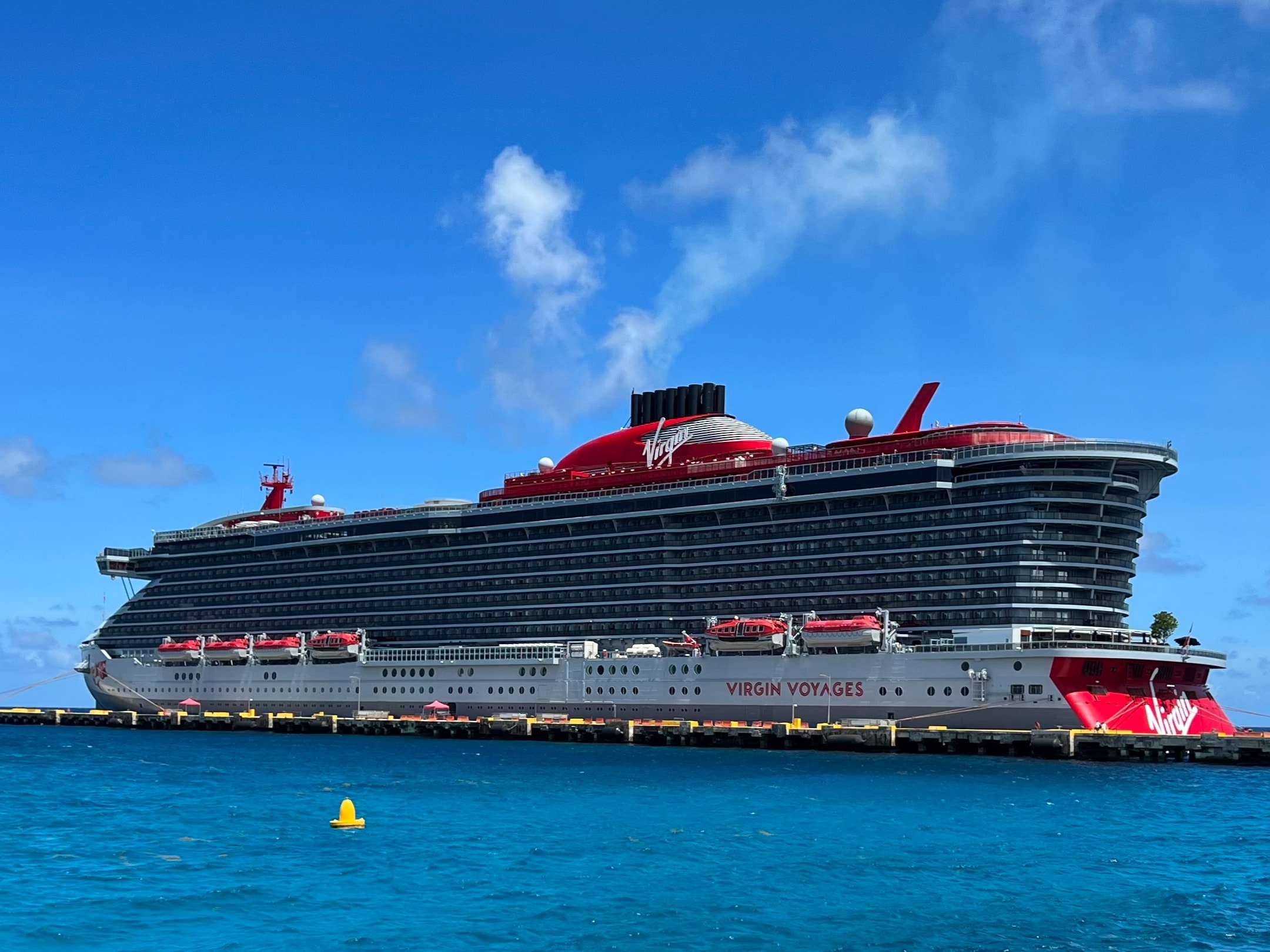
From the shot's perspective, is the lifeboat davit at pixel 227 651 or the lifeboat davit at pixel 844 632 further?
the lifeboat davit at pixel 227 651

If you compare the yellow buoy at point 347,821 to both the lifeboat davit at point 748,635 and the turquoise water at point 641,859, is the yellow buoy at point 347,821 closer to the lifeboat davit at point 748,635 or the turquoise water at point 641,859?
the turquoise water at point 641,859

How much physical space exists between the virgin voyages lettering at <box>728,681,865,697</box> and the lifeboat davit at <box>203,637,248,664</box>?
1824 inches

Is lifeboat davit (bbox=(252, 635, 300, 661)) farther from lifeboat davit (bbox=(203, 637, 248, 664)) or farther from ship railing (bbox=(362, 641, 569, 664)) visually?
ship railing (bbox=(362, 641, 569, 664))

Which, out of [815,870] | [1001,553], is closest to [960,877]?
[815,870]

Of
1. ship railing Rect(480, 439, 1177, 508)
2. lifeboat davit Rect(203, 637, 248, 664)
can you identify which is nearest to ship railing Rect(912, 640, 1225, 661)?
ship railing Rect(480, 439, 1177, 508)

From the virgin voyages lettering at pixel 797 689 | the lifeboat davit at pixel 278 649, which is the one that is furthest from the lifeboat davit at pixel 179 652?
the virgin voyages lettering at pixel 797 689

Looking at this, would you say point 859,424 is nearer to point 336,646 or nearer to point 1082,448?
point 1082,448

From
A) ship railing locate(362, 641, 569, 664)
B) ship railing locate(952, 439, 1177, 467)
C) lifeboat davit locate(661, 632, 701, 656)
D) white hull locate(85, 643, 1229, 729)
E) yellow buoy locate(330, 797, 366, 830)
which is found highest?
ship railing locate(952, 439, 1177, 467)

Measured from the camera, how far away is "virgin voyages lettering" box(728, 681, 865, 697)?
236 ft

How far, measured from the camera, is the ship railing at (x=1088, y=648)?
216ft

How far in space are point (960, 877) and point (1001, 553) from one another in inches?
1529

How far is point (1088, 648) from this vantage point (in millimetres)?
65375

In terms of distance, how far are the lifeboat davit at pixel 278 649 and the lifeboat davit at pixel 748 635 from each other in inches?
1539

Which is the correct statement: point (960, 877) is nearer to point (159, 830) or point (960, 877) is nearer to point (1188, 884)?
point (1188, 884)
